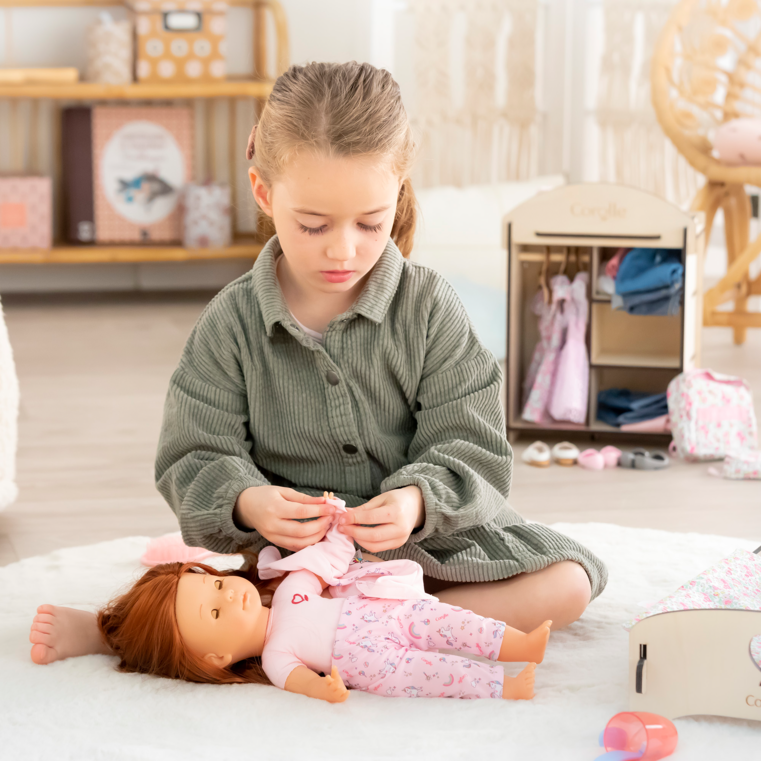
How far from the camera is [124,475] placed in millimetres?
1683

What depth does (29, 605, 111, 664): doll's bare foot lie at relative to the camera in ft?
3.21

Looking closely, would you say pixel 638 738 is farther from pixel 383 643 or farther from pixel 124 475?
pixel 124 475

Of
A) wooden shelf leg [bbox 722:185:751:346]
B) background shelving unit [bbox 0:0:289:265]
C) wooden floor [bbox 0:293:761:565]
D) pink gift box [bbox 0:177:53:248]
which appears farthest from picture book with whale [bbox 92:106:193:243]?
wooden shelf leg [bbox 722:185:751:346]

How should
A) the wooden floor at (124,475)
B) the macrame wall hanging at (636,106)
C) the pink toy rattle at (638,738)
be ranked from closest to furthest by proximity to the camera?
the pink toy rattle at (638,738) < the wooden floor at (124,475) < the macrame wall hanging at (636,106)

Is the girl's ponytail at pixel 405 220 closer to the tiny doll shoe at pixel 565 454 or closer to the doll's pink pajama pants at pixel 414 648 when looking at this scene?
the doll's pink pajama pants at pixel 414 648

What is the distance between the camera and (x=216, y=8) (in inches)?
120

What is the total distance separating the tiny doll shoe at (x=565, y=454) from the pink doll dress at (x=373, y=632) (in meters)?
0.83

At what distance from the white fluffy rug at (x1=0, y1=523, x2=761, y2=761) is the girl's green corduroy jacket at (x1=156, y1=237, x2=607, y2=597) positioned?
0.14 m

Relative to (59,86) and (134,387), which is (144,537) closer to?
(134,387)

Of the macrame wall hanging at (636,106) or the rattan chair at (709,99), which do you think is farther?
the macrame wall hanging at (636,106)

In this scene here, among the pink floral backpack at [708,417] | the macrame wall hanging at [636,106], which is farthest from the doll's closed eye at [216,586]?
the macrame wall hanging at [636,106]

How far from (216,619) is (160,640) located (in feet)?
0.20

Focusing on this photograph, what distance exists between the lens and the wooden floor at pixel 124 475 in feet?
4.78

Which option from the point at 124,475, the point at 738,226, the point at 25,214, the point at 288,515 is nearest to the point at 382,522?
the point at 288,515
